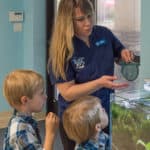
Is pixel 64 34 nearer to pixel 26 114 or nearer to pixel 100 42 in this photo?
pixel 100 42

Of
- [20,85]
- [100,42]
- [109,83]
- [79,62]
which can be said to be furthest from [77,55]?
[20,85]

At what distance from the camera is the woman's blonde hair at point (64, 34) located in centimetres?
182

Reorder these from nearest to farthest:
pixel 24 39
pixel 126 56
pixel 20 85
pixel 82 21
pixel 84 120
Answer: pixel 84 120 → pixel 20 85 → pixel 82 21 → pixel 126 56 → pixel 24 39

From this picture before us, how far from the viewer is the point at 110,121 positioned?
1770 mm

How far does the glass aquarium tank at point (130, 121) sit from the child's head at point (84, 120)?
0.10 meters

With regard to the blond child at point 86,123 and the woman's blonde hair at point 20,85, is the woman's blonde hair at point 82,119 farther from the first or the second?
the woman's blonde hair at point 20,85

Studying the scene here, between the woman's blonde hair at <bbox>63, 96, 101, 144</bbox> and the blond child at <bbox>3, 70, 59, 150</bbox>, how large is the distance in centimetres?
9

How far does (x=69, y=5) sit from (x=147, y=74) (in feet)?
2.06

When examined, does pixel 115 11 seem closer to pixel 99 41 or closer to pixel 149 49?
pixel 149 49

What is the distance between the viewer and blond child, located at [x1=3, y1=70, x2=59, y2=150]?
159cm

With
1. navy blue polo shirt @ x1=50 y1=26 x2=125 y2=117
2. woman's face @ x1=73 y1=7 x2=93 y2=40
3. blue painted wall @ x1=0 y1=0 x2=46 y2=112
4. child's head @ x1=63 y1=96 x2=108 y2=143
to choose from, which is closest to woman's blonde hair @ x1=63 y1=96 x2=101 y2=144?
child's head @ x1=63 y1=96 x2=108 y2=143

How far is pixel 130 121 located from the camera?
5.24ft

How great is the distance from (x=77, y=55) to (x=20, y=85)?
365 millimetres

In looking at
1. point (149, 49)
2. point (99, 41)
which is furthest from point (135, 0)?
point (99, 41)
